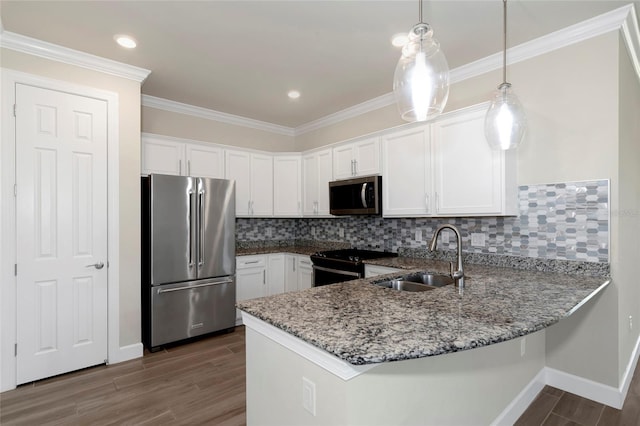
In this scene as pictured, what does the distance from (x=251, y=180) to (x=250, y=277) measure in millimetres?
1276

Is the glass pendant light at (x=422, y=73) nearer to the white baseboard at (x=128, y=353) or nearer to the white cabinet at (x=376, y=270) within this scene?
the white cabinet at (x=376, y=270)

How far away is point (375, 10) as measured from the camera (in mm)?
2227

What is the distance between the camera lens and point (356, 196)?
11.9ft

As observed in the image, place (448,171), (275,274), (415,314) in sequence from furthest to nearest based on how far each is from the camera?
(275,274) → (448,171) → (415,314)

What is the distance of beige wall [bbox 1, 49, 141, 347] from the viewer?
303 centimetres

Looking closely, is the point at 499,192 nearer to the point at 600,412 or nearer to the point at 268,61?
the point at 600,412

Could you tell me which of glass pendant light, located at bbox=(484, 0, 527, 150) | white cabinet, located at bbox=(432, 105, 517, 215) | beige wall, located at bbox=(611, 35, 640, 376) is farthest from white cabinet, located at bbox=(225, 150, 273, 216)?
beige wall, located at bbox=(611, 35, 640, 376)

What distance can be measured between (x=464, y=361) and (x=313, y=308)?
2.83 feet

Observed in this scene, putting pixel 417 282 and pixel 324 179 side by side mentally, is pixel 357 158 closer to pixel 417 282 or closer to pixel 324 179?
pixel 324 179

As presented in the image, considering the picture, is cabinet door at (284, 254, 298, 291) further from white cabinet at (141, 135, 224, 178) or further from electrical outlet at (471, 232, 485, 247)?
electrical outlet at (471, 232, 485, 247)

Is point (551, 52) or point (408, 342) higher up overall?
point (551, 52)

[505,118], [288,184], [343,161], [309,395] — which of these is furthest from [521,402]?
[288,184]

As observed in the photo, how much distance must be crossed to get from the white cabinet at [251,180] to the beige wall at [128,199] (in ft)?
3.81

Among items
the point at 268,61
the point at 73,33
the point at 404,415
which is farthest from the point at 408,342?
the point at 73,33
